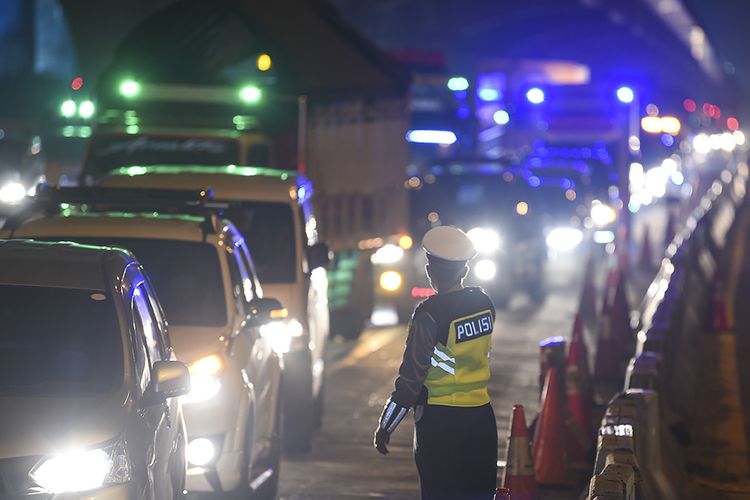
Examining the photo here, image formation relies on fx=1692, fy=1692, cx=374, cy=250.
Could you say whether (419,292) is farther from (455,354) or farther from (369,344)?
(455,354)

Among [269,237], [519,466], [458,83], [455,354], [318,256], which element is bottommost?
[519,466]

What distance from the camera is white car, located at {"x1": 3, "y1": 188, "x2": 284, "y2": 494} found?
935 cm

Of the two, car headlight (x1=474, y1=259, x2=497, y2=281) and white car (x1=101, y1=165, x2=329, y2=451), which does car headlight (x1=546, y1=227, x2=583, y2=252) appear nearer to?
car headlight (x1=474, y1=259, x2=497, y2=281)

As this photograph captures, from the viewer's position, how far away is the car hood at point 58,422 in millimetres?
6293

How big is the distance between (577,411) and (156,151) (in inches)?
278

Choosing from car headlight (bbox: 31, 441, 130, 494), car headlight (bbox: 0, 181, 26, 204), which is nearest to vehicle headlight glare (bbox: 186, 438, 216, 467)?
car headlight (bbox: 31, 441, 130, 494)

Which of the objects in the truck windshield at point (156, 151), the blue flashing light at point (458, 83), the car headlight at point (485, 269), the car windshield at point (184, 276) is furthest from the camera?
the blue flashing light at point (458, 83)

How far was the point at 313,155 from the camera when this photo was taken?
61.0 ft

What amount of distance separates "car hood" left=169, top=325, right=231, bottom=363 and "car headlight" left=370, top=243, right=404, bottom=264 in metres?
11.7

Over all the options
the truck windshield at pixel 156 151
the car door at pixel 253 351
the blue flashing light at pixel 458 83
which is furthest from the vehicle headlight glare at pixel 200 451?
the blue flashing light at pixel 458 83

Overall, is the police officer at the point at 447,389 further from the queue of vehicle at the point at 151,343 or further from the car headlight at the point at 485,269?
the car headlight at the point at 485,269

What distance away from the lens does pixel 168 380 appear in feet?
23.9

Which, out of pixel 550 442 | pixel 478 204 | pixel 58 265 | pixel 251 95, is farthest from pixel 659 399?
pixel 478 204

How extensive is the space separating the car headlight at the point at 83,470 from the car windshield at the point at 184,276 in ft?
11.0
